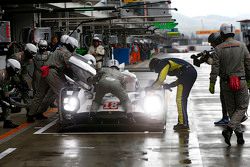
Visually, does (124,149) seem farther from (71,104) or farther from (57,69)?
(57,69)

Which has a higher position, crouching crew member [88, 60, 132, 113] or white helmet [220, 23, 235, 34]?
white helmet [220, 23, 235, 34]

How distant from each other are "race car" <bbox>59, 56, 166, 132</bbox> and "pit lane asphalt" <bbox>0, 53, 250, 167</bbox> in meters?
0.29

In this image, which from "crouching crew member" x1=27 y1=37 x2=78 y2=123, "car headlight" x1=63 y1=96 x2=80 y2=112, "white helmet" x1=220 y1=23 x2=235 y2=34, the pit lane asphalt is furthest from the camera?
"crouching crew member" x1=27 y1=37 x2=78 y2=123

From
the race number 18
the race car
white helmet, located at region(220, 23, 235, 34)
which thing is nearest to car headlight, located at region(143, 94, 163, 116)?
the race car

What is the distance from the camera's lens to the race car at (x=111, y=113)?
11.6m

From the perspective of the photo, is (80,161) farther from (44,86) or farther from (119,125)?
(44,86)

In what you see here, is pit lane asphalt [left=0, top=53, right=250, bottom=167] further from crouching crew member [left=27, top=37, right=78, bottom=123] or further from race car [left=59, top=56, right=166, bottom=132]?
crouching crew member [left=27, top=37, right=78, bottom=123]

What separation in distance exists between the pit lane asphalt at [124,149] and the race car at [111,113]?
0.29 metres

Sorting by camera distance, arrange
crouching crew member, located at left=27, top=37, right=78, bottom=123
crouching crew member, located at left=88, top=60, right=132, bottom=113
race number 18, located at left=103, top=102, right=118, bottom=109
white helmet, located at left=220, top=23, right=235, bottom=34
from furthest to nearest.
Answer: crouching crew member, located at left=27, top=37, right=78, bottom=123
race number 18, located at left=103, top=102, right=118, bottom=109
crouching crew member, located at left=88, top=60, right=132, bottom=113
white helmet, located at left=220, top=23, right=235, bottom=34

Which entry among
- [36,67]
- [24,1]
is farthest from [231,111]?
[24,1]

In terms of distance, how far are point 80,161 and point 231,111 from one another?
9.18 ft

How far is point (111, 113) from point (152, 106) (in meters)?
0.80

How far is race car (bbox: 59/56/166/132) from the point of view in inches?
457

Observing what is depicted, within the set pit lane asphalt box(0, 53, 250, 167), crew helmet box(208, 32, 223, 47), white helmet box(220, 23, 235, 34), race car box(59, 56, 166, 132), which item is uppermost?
white helmet box(220, 23, 235, 34)
